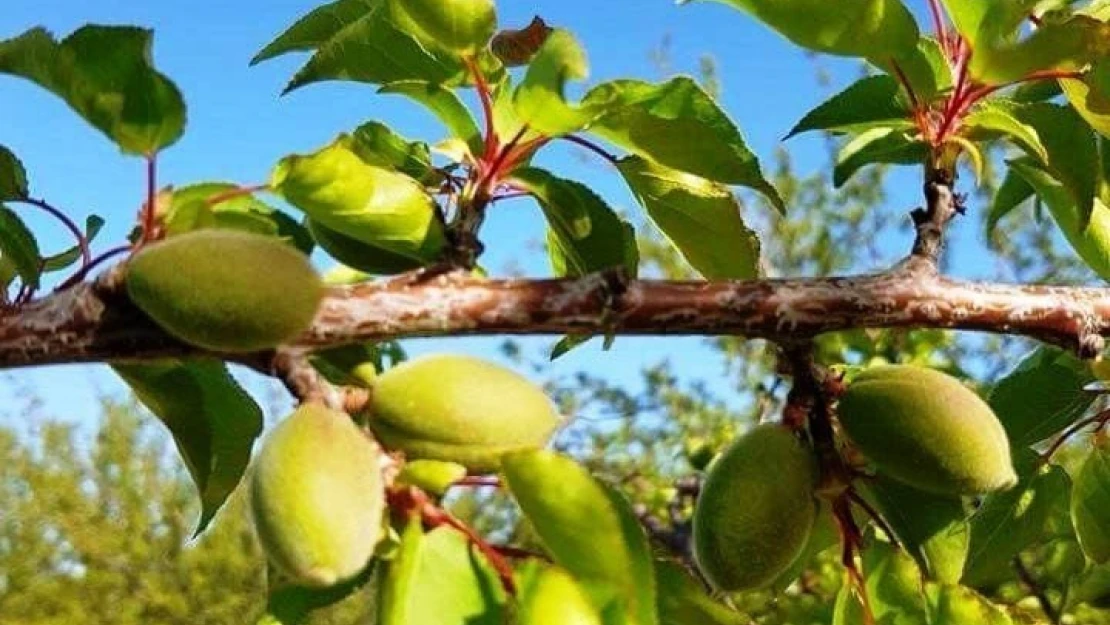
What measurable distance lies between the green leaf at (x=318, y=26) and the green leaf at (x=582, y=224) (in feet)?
0.69

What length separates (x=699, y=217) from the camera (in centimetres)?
102

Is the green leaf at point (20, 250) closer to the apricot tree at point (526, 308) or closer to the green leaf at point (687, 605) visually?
the apricot tree at point (526, 308)

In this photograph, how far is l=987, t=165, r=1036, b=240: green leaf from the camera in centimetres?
139

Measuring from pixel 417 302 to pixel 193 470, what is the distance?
0.27m

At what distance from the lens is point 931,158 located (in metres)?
1.11

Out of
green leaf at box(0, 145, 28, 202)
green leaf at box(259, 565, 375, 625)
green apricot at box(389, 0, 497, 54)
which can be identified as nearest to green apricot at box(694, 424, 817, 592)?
green leaf at box(259, 565, 375, 625)

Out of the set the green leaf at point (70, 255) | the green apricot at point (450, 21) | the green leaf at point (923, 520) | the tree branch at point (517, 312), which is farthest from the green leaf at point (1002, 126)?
the green leaf at point (70, 255)

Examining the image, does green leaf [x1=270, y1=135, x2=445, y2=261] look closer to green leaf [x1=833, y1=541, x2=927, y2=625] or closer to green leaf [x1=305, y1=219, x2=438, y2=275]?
green leaf [x1=305, y1=219, x2=438, y2=275]

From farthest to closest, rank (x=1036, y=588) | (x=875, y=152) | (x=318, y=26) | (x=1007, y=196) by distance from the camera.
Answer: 1. (x=1036, y=588)
2. (x=1007, y=196)
3. (x=875, y=152)
4. (x=318, y=26)

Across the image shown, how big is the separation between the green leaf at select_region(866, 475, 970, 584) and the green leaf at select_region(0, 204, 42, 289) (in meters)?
0.63

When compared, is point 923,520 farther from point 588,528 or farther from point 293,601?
point 293,601

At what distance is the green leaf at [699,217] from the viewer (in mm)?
1004

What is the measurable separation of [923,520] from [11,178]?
0.73 meters

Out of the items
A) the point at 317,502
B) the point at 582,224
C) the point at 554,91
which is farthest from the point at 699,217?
the point at 317,502
